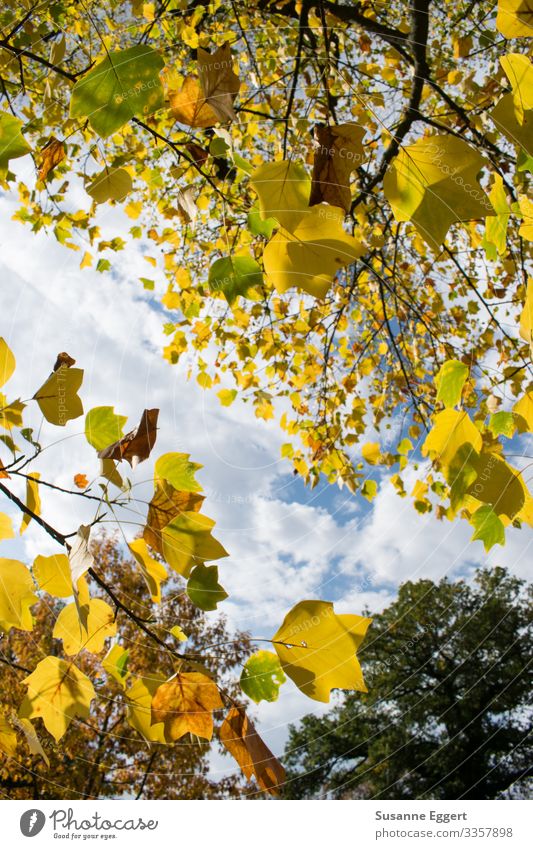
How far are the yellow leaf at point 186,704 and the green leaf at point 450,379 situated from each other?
0.38m

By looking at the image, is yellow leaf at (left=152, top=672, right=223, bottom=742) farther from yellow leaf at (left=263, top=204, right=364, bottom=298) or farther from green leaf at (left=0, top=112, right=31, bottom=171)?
green leaf at (left=0, top=112, right=31, bottom=171)

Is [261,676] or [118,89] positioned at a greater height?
[118,89]

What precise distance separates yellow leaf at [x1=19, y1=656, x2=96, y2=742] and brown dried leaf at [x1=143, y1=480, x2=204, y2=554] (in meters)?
0.17

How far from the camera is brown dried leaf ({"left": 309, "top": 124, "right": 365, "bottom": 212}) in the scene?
1.68 feet

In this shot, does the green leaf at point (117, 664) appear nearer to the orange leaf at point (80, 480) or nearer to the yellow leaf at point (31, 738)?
the yellow leaf at point (31, 738)

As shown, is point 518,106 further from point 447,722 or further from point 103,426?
point 447,722

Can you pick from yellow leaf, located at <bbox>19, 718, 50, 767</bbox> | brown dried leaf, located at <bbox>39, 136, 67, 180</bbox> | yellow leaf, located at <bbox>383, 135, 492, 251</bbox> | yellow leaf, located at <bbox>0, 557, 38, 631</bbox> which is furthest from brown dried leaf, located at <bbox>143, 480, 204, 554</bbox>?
brown dried leaf, located at <bbox>39, 136, 67, 180</bbox>

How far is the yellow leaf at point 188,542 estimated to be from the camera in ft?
1.76

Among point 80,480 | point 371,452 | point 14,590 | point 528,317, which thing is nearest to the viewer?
point 528,317

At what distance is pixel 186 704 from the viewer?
21.8 inches

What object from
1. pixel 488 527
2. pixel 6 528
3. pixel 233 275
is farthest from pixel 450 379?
pixel 6 528

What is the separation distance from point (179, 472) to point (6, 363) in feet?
0.71
